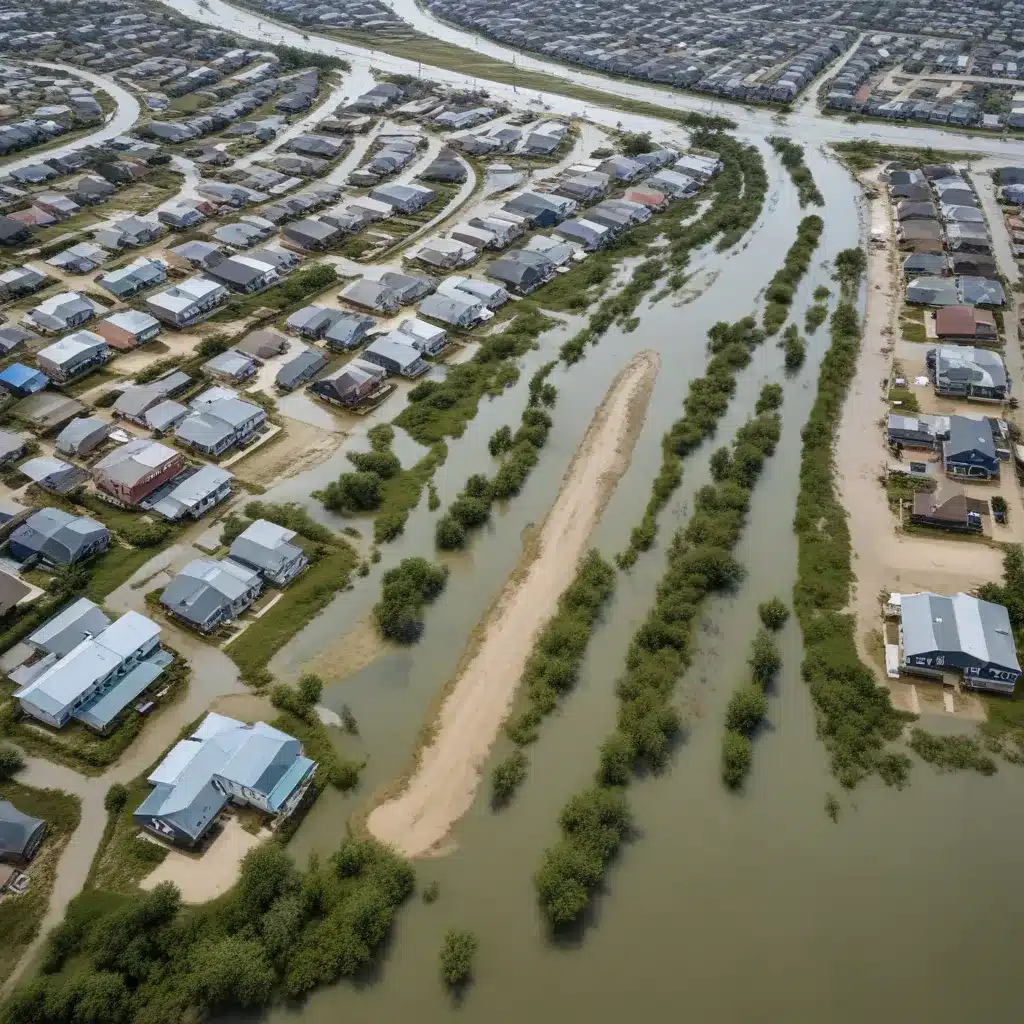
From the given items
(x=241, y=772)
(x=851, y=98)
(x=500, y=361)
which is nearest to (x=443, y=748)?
(x=241, y=772)

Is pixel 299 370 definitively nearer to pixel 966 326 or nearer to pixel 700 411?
pixel 700 411

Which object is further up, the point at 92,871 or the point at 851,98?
the point at 851,98

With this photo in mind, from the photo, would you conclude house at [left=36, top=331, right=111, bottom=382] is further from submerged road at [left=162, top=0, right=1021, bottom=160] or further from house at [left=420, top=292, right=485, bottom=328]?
submerged road at [left=162, top=0, right=1021, bottom=160]

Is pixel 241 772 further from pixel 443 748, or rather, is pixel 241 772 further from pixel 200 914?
pixel 443 748

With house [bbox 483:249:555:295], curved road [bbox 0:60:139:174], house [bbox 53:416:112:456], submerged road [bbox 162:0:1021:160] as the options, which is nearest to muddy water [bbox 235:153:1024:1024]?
house [bbox 53:416:112:456]

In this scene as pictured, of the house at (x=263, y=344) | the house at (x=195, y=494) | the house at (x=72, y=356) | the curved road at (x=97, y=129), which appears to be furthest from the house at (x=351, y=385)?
the curved road at (x=97, y=129)

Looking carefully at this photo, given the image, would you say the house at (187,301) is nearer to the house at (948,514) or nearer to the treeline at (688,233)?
the treeline at (688,233)

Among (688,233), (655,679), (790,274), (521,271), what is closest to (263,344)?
(521,271)
